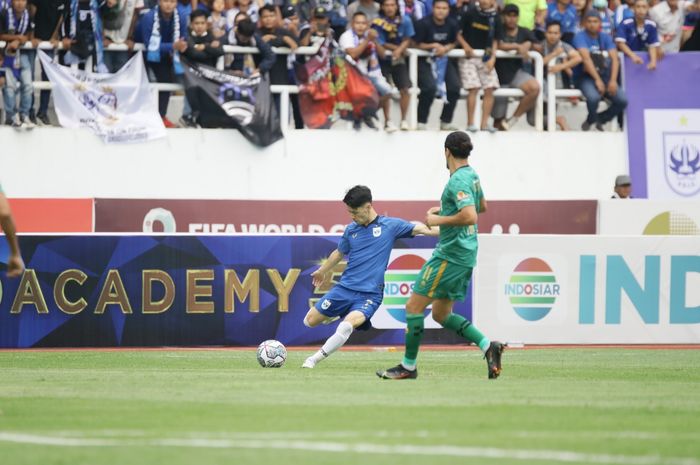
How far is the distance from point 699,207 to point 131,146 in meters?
9.41

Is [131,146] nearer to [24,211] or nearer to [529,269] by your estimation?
[24,211]

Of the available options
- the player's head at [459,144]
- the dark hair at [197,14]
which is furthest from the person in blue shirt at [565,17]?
the player's head at [459,144]

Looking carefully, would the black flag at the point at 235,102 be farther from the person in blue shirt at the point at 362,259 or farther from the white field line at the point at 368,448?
the white field line at the point at 368,448

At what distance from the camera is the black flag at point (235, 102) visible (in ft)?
72.1

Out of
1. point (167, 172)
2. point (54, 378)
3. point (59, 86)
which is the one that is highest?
point (59, 86)

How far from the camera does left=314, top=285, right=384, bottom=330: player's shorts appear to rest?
14.1 metres

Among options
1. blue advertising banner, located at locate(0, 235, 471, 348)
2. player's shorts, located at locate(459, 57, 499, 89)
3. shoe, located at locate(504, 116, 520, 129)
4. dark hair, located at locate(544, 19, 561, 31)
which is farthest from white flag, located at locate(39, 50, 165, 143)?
dark hair, located at locate(544, 19, 561, 31)

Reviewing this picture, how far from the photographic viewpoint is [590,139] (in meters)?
23.9

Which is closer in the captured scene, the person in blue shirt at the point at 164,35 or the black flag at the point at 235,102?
the person in blue shirt at the point at 164,35

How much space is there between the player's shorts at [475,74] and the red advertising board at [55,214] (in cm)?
662

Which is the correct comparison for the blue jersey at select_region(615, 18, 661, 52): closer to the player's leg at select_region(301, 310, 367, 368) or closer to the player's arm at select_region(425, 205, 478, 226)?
the player's leg at select_region(301, 310, 367, 368)

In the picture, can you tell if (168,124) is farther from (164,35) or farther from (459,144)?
(459,144)

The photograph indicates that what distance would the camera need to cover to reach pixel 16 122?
21516 millimetres

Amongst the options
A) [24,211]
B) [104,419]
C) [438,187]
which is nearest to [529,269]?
[438,187]
